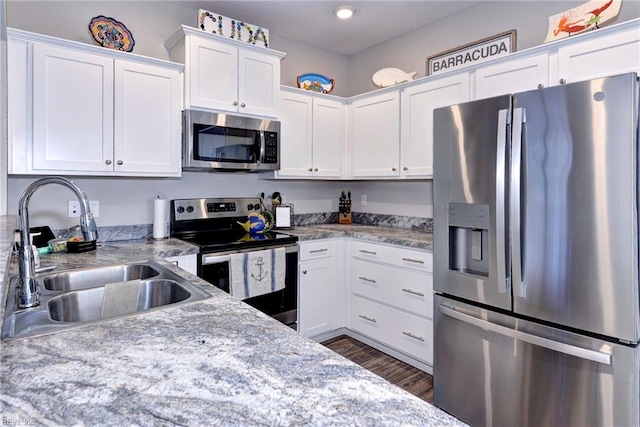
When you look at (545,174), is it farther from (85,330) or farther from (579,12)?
(85,330)

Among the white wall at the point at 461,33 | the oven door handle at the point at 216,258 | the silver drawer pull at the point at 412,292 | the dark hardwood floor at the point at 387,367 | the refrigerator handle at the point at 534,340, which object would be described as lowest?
the dark hardwood floor at the point at 387,367

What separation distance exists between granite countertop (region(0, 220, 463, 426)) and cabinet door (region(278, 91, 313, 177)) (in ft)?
7.21

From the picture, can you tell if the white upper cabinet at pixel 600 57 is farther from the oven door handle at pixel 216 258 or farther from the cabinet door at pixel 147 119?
the cabinet door at pixel 147 119

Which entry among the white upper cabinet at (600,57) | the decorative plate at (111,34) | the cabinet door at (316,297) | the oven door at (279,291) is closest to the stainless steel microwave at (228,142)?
the decorative plate at (111,34)

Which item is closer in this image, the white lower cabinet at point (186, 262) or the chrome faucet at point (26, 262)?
the chrome faucet at point (26, 262)

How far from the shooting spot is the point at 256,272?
2.47 meters

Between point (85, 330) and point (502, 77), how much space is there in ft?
7.99

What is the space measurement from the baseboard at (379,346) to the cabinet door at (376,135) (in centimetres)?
133

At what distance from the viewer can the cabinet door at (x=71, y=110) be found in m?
1.99

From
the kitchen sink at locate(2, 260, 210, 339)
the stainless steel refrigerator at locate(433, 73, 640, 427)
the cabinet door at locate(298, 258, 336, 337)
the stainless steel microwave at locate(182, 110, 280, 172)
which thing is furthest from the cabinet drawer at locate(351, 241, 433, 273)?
the kitchen sink at locate(2, 260, 210, 339)

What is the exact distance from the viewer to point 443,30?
3004mm

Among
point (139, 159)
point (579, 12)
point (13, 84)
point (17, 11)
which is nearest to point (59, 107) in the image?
point (13, 84)

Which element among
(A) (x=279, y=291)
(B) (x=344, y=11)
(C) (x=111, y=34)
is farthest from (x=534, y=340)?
(C) (x=111, y=34)

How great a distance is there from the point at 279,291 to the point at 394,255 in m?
0.87
